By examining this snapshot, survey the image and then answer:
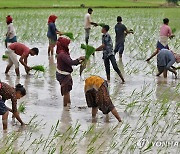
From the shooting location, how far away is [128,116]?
8406mm

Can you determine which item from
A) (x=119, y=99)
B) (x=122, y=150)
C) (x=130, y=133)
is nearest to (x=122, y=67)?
(x=119, y=99)

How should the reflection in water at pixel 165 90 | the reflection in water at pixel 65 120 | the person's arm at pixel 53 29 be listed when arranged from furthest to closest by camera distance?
the person's arm at pixel 53 29 → the reflection in water at pixel 165 90 → the reflection in water at pixel 65 120

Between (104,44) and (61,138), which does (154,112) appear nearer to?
(61,138)

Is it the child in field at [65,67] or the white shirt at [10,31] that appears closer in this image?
the child in field at [65,67]

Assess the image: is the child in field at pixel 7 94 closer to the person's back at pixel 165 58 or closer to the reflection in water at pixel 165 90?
the reflection in water at pixel 165 90

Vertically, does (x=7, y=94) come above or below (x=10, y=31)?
below

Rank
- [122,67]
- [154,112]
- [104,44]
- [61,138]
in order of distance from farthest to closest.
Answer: [122,67], [104,44], [154,112], [61,138]

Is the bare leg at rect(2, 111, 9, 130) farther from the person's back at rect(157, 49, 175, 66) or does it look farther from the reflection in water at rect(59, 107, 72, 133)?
the person's back at rect(157, 49, 175, 66)

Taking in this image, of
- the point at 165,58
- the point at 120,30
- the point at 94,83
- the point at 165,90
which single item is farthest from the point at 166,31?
the point at 94,83

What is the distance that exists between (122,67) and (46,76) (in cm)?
245

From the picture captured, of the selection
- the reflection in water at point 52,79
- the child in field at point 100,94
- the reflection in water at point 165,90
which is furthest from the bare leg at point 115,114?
the reflection in water at point 52,79

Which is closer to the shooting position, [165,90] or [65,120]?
[65,120]

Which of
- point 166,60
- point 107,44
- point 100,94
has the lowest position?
point 166,60

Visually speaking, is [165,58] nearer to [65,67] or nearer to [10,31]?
[65,67]
